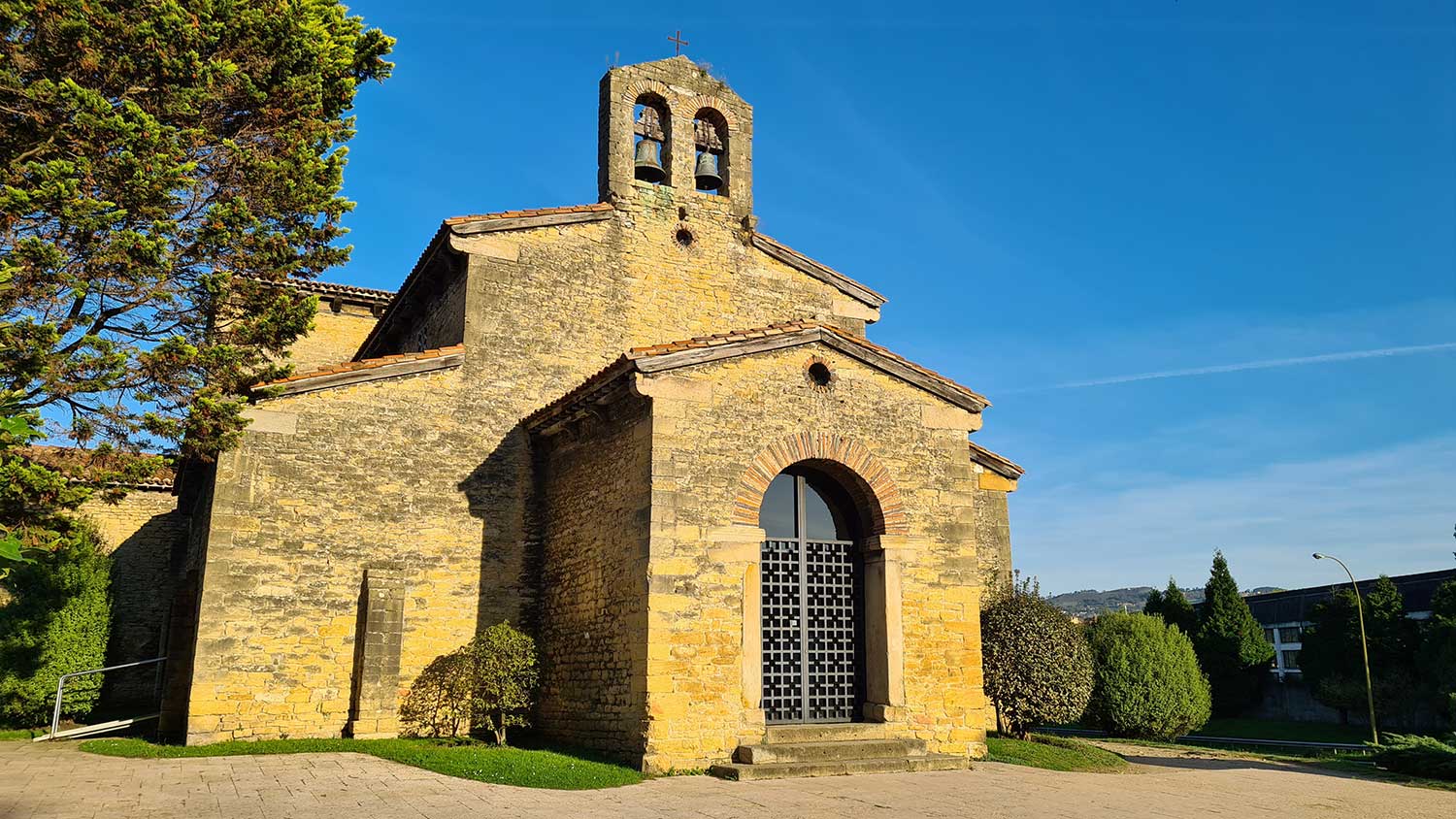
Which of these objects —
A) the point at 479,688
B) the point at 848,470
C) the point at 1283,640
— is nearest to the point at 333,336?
the point at 479,688

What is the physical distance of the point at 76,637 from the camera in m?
18.4

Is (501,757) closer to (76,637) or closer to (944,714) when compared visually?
(944,714)

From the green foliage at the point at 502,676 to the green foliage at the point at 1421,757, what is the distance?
1308 centimetres

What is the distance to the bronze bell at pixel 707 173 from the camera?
18.1m

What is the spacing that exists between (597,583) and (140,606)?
13827 millimetres

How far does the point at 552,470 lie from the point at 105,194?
7138 mm

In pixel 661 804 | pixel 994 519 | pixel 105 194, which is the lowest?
pixel 661 804

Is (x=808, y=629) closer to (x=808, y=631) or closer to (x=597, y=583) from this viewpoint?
→ (x=808, y=631)

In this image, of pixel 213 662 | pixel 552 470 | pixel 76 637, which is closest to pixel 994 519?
pixel 552 470

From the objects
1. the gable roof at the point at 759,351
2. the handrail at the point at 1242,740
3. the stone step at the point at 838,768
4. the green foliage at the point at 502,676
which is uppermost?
the gable roof at the point at 759,351

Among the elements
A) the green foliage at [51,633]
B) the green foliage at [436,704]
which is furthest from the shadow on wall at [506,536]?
the green foliage at [51,633]

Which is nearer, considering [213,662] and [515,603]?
[213,662]

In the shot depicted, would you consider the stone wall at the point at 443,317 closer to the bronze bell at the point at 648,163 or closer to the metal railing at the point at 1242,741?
the bronze bell at the point at 648,163

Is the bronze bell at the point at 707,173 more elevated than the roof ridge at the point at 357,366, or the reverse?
the bronze bell at the point at 707,173
